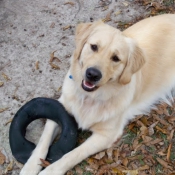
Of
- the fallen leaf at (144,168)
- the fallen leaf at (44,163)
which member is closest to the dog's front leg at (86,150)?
the fallen leaf at (44,163)

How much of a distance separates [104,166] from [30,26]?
252 cm

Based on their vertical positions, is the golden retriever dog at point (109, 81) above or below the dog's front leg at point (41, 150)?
above

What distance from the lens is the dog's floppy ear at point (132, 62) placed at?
333cm

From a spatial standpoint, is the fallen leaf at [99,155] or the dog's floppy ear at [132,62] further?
the fallen leaf at [99,155]

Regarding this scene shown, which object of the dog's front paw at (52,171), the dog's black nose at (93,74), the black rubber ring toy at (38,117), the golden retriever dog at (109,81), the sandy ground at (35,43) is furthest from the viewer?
the sandy ground at (35,43)

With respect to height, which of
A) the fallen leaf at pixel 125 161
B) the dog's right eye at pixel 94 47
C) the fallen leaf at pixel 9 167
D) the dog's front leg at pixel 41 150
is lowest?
the fallen leaf at pixel 125 161

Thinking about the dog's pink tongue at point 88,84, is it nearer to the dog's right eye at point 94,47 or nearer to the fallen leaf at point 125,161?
the dog's right eye at point 94,47

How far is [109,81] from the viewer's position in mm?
3371

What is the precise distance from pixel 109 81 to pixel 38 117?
99cm

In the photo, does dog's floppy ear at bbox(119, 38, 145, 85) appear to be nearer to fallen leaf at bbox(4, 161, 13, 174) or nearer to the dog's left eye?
the dog's left eye

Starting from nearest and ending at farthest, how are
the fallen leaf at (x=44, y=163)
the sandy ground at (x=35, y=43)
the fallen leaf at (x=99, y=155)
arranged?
the fallen leaf at (x=44, y=163), the fallen leaf at (x=99, y=155), the sandy ground at (x=35, y=43)

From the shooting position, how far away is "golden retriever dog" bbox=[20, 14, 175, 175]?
10.7 ft

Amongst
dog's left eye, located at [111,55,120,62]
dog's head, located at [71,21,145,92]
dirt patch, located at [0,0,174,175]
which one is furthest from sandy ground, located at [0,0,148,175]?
dog's left eye, located at [111,55,120,62]

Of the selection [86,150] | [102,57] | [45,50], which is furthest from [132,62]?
[45,50]
